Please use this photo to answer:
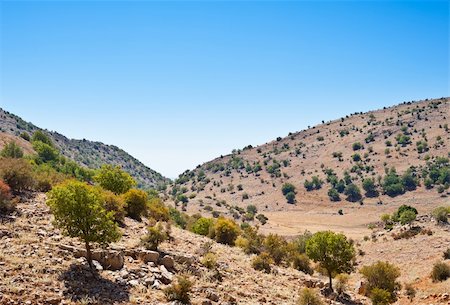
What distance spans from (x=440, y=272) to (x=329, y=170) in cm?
7637

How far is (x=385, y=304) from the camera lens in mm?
23109

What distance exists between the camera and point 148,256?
19703mm

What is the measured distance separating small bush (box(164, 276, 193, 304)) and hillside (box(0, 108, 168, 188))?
109 meters

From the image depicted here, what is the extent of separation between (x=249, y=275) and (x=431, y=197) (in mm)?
68646

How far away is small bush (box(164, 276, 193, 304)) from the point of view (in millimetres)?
16411

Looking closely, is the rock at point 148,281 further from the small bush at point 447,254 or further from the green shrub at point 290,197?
the green shrub at point 290,197

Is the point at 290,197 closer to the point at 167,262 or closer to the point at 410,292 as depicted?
the point at 410,292

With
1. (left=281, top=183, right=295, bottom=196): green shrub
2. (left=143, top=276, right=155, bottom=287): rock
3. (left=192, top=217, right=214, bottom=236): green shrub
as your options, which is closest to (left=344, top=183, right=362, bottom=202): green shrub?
(left=281, top=183, right=295, bottom=196): green shrub

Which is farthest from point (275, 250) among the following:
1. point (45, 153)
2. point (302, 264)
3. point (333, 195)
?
point (333, 195)

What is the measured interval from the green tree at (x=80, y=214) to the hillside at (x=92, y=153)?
4217 inches

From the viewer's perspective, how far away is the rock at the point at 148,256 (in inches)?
770

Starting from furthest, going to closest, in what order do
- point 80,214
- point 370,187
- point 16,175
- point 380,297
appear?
1. point 370,187
2. point 16,175
3. point 380,297
4. point 80,214

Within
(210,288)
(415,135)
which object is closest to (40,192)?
(210,288)

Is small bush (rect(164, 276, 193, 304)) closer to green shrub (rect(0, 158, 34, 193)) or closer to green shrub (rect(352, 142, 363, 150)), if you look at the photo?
green shrub (rect(0, 158, 34, 193))
